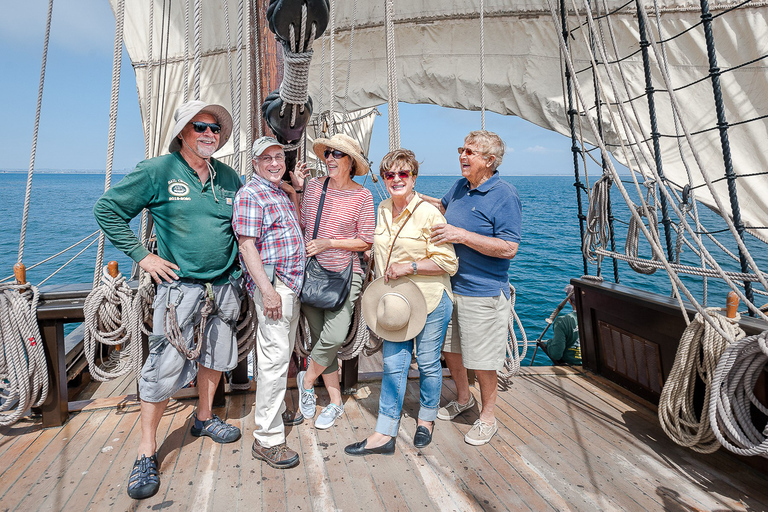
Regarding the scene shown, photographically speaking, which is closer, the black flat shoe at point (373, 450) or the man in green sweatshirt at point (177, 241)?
the man in green sweatshirt at point (177, 241)

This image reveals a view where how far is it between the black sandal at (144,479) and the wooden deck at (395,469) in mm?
37

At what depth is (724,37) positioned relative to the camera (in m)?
4.02

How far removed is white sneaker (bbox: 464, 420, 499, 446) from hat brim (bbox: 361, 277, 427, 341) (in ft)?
2.22

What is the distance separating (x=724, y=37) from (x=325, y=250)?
4.12 m

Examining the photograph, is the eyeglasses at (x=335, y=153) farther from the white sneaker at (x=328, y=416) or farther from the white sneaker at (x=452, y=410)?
the white sneaker at (x=452, y=410)

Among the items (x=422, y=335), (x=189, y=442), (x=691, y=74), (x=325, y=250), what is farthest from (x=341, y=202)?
(x=691, y=74)

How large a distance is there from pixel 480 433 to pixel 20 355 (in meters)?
2.39

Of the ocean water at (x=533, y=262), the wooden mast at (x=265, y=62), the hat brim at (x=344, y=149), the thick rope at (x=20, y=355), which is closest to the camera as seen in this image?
the hat brim at (x=344, y=149)

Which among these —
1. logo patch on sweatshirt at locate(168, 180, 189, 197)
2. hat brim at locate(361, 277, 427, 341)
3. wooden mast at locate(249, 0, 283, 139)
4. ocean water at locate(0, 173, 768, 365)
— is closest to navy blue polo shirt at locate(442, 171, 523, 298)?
hat brim at locate(361, 277, 427, 341)

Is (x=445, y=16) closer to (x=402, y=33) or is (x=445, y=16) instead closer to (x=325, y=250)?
(x=402, y=33)

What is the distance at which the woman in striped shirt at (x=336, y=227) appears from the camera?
2299 mm

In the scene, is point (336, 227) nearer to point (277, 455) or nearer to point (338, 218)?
point (338, 218)

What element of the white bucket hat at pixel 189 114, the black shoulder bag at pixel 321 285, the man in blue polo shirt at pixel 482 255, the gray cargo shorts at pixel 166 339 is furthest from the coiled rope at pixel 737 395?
the white bucket hat at pixel 189 114

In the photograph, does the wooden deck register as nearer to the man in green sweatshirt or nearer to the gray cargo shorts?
the man in green sweatshirt
